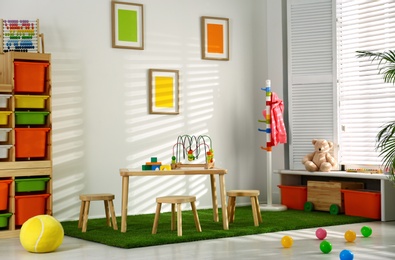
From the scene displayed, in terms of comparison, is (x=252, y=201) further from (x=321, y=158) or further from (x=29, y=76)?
(x=29, y=76)

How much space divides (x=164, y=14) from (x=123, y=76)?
95 cm

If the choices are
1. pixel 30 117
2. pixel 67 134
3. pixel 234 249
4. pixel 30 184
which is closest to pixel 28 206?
pixel 30 184

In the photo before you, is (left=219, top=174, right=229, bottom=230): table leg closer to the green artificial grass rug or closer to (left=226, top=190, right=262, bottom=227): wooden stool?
the green artificial grass rug

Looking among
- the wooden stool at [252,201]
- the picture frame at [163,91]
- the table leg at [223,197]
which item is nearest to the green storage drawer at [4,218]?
the table leg at [223,197]

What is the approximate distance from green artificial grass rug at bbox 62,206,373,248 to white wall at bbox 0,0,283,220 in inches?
20.5

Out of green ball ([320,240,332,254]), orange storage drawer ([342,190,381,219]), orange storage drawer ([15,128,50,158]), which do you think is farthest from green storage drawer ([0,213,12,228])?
orange storage drawer ([342,190,381,219])

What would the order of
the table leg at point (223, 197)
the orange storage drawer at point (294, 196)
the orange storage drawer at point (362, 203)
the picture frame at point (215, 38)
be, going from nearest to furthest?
the table leg at point (223, 197)
the orange storage drawer at point (362, 203)
the orange storage drawer at point (294, 196)
the picture frame at point (215, 38)

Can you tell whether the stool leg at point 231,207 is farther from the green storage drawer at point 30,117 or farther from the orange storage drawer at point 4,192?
the orange storage drawer at point 4,192

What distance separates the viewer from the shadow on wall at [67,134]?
24.2ft

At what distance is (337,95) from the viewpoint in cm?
815

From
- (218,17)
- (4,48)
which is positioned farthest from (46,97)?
(218,17)

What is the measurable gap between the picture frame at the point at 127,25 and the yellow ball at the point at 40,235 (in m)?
2.89

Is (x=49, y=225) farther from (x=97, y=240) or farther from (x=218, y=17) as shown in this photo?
(x=218, y=17)

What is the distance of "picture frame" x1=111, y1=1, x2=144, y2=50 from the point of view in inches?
305
